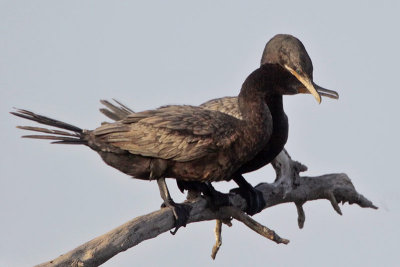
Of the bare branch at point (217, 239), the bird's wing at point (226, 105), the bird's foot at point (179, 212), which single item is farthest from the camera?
the bare branch at point (217, 239)

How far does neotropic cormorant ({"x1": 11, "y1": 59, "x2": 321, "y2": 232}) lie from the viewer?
8461 millimetres

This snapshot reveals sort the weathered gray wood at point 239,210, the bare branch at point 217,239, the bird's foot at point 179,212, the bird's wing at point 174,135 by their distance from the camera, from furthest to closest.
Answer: the bare branch at point 217,239 < the bird's wing at point 174,135 < the bird's foot at point 179,212 < the weathered gray wood at point 239,210

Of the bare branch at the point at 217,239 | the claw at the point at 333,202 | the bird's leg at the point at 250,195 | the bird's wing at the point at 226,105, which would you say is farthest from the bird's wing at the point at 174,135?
the claw at the point at 333,202

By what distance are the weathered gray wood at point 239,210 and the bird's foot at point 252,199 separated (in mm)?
48

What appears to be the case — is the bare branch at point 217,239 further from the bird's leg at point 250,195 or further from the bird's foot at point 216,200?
the bird's foot at point 216,200

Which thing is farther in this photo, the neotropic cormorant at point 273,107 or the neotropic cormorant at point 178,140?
the neotropic cormorant at point 273,107

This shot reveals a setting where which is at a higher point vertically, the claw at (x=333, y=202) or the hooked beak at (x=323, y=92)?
the hooked beak at (x=323, y=92)

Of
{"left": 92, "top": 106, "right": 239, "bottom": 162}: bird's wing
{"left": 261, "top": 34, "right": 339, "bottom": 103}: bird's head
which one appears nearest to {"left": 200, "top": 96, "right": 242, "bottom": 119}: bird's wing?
{"left": 261, "top": 34, "right": 339, "bottom": 103}: bird's head

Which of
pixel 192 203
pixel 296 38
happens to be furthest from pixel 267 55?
pixel 192 203

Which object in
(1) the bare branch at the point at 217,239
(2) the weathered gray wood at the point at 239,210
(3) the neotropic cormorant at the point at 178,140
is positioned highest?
(3) the neotropic cormorant at the point at 178,140

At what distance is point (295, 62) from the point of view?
8.88 meters

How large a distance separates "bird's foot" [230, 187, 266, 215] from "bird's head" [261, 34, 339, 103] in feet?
3.20

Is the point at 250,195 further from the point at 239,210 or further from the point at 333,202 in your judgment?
the point at 333,202

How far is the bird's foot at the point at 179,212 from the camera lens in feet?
27.0
